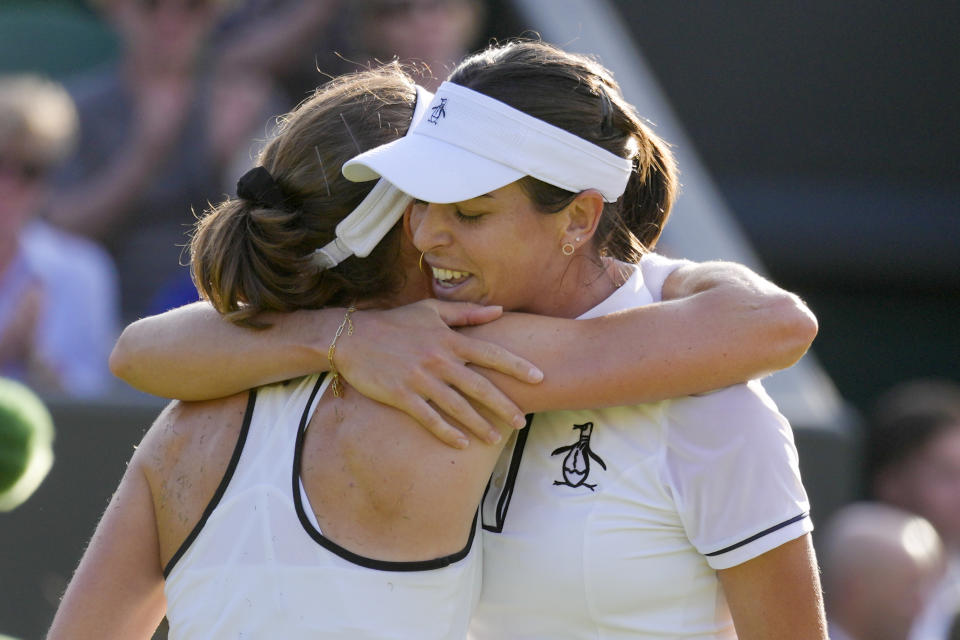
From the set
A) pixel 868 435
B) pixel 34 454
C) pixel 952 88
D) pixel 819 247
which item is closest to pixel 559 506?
pixel 34 454

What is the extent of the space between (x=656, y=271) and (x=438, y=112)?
45cm

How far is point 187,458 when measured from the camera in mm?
1855

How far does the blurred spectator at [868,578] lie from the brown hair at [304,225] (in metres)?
2.72

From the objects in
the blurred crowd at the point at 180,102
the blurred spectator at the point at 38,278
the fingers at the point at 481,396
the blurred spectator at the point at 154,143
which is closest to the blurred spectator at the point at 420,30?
the blurred crowd at the point at 180,102

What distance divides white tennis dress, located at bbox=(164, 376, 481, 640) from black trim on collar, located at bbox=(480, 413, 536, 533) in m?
0.08

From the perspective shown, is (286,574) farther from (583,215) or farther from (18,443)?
(583,215)

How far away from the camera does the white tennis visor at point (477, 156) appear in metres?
1.82

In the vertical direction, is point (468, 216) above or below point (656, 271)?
above

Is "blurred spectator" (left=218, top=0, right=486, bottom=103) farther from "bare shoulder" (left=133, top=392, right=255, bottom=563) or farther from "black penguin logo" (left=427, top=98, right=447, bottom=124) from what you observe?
"bare shoulder" (left=133, top=392, right=255, bottom=563)

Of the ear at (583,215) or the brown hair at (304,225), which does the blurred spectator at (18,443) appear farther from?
the ear at (583,215)

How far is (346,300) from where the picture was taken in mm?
1997

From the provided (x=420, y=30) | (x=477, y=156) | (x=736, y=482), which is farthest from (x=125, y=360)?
(x=420, y=30)

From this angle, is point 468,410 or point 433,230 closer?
point 468,410

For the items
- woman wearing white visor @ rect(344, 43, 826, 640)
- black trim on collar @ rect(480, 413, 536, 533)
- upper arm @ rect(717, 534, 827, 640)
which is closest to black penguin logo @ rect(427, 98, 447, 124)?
woman wearing white visor @ rect(344, 43, 826, 640)
